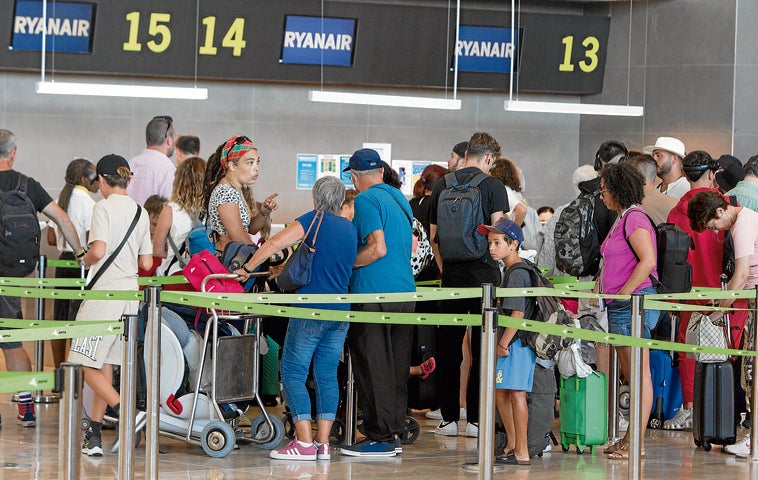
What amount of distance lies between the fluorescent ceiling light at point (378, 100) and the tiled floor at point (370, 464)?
422 cm

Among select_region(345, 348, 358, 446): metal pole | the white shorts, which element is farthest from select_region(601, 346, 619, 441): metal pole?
the white shorts

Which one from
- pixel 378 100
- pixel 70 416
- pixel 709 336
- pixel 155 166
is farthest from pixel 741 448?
pixel 378 100

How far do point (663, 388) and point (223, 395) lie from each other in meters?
2.91

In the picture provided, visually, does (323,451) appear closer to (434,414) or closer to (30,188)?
(434,414)

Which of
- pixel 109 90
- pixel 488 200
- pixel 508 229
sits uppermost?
pixel 109 90

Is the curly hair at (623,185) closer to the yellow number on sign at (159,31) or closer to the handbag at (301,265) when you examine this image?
the handbag at (301,265)

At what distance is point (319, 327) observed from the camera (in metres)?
6.03

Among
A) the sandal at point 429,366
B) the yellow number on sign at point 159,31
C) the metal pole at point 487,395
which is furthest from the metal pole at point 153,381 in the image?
the yellow number on sign at point 159,31

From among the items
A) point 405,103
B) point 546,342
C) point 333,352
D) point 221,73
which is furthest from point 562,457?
point 221,73

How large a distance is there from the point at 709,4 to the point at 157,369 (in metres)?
8.18

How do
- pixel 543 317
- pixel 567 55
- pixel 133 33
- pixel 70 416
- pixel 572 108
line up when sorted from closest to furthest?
pixel 70 416 < pixel 543 317 < pixel 133 33 < pixel 572 108 < pixel 567 55

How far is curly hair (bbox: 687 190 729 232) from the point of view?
671cm

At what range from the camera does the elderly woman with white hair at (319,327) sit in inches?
235

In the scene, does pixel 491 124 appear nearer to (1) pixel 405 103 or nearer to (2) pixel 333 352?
(1) pixel 405 103
